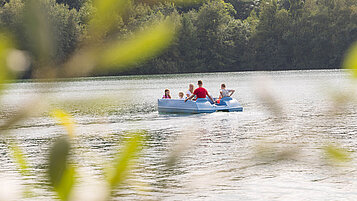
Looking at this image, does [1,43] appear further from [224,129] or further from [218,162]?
[224,129]

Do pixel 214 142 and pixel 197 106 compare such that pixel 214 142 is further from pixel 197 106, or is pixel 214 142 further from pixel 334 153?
pixel 334 153

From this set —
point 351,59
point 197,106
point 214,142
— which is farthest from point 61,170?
point 197,106

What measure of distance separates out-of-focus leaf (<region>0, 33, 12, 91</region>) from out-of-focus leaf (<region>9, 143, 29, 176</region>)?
0.58 feet

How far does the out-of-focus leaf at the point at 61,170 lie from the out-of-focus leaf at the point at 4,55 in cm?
13

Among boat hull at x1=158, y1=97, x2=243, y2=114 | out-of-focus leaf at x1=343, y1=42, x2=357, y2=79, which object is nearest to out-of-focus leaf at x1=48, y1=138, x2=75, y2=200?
out-of-focus leaf at x1=343, y1=42, x2=357, y2=79

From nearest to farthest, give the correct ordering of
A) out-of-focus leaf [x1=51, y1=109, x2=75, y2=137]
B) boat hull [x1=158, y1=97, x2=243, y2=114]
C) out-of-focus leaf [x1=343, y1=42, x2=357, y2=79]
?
out-of-focus leaf [x1=51, y1=109, x2=75, y2=137] → out-of-focus leaf [x1=343, y1=42, x2=357, y2=79] → boat hull [x1=158, y1=97, x2=243, y2=114]

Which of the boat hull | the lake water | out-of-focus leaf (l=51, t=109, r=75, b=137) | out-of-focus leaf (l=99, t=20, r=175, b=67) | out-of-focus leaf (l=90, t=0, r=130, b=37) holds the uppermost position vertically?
out-of-focus leaf (l=90, t=0, r=130, b=37)

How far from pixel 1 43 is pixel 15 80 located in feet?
0.27

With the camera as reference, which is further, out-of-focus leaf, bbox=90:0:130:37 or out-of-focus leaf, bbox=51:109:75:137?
out-of-focus leaf, bbox=51:109:75:137

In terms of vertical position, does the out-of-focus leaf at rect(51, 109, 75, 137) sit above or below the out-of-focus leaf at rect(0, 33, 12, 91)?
below

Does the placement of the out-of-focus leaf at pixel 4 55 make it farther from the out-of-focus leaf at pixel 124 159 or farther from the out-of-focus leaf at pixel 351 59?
the out-of-focus leaf at pixel 351 59

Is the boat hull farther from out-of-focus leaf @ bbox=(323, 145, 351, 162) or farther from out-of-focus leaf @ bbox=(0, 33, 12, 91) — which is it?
out-of-focus leaf @ bbox=(0, 33, 12, 91)

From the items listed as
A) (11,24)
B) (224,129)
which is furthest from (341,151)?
(224,129)

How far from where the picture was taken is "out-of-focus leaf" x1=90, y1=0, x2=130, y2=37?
2.74 feet
